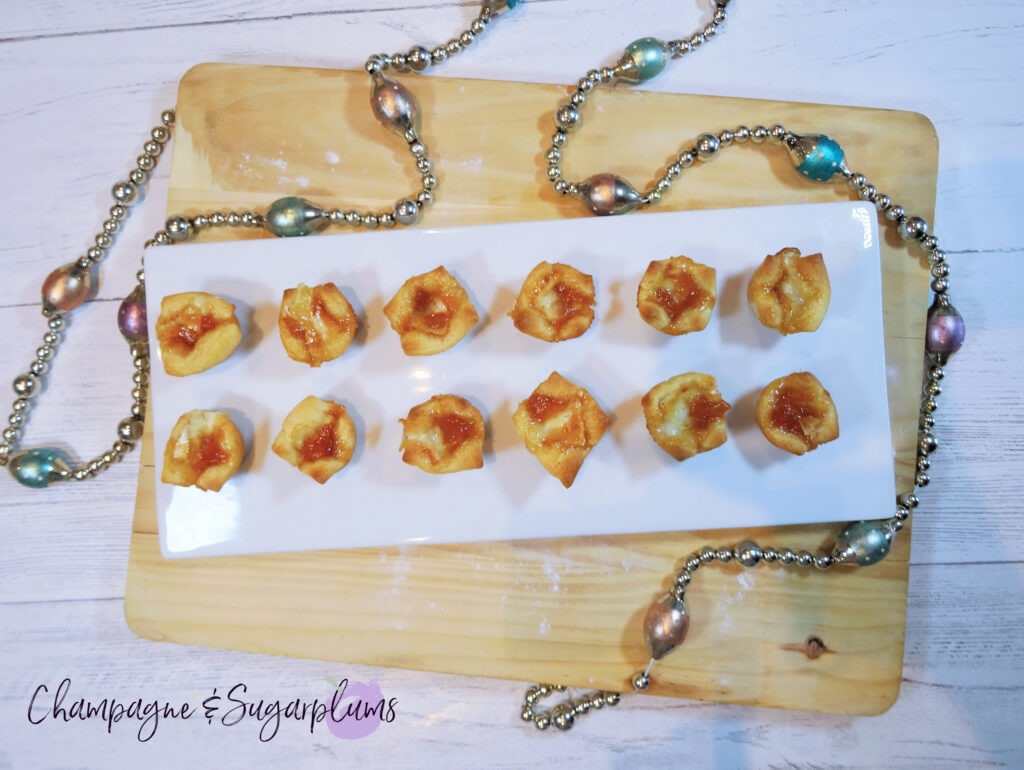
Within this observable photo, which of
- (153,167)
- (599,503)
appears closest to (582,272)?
(599,503)

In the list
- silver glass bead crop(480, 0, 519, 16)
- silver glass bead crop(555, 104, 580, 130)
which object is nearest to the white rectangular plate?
silver glass bead crop(555, 104, 580, 130)

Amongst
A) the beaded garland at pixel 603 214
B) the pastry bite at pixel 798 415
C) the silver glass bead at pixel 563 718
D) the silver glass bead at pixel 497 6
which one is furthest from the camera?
the silver glass bead at pixel 497 6

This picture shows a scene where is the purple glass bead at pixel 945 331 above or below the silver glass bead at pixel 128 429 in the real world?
above

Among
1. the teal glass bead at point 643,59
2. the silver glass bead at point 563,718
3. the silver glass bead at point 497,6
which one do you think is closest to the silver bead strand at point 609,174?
the teal glass bead at point 643,59

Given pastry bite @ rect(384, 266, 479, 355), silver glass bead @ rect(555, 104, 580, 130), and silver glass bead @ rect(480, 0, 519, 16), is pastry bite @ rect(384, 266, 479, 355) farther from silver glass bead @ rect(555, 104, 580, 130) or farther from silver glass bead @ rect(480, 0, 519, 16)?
silver glass bead @ rect(480, 0, 519, 16)

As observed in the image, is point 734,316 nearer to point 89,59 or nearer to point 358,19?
point 358,19

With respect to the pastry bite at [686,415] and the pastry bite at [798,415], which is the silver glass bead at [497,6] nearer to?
the pastry bite at [686,415]
